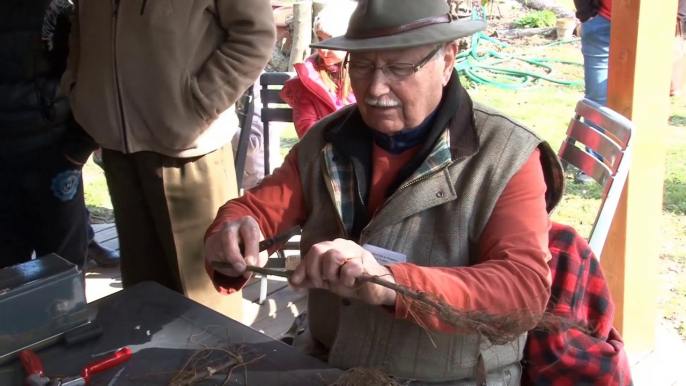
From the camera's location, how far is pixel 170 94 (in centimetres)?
279

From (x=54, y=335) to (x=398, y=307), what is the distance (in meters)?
0.88

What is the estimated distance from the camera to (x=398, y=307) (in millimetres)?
1553

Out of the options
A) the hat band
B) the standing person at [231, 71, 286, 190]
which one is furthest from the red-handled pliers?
the standing person at [231, 71, 286, 190]

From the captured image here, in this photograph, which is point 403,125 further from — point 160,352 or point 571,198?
point 571,198

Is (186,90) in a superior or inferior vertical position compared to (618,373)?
superior

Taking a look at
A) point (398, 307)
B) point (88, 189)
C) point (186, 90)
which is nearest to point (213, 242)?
point (398, 307)

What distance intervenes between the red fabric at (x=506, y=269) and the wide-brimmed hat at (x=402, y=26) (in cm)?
39

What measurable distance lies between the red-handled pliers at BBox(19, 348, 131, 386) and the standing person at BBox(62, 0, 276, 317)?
130 centimetres

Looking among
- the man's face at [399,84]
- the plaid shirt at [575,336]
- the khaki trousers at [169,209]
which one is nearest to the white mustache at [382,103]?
the man's face at [399,84]

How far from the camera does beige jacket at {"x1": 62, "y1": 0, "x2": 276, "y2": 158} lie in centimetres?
275

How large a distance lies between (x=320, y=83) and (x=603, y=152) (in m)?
1.76

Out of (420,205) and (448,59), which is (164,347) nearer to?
(420,205)

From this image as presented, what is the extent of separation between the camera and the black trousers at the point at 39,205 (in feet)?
9.86

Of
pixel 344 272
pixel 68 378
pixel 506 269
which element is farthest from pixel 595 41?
pixel 68 378
